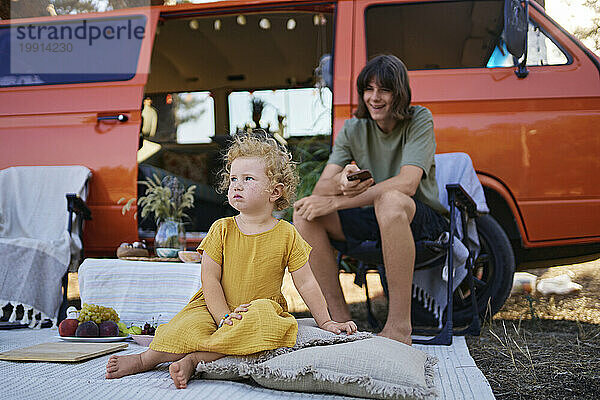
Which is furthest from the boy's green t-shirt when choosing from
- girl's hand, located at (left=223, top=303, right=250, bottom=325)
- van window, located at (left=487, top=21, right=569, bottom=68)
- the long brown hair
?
girl's hand, located at (left=223, top=303, right=250, bottom=325)

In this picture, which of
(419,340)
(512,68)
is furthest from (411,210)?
(512,68)

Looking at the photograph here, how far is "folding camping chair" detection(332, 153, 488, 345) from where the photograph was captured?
98.0 inches

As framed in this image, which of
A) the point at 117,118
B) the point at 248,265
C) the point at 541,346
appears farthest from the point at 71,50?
the point at 541,346

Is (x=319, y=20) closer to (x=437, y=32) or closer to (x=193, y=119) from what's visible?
(x=193, y=119)

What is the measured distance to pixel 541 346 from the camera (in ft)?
8.48

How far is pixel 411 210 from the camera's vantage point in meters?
2.44

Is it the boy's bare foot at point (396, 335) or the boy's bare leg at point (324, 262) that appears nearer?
the boy's bare foot at point (396, 335)

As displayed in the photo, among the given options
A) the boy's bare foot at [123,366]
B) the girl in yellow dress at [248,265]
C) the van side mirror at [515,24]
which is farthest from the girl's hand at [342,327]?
the van side mirror at [515,24]

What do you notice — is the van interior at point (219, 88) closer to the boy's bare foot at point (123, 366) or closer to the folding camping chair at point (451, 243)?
the folding camping chair at point (451, 243)

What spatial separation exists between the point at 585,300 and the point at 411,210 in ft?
8.31

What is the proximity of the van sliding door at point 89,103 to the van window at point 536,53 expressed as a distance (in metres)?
1.93

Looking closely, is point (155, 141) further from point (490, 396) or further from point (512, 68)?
point (490, 396)

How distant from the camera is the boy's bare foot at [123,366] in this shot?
1.69 m

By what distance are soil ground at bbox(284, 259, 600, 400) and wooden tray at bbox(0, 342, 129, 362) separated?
4.27 ft
